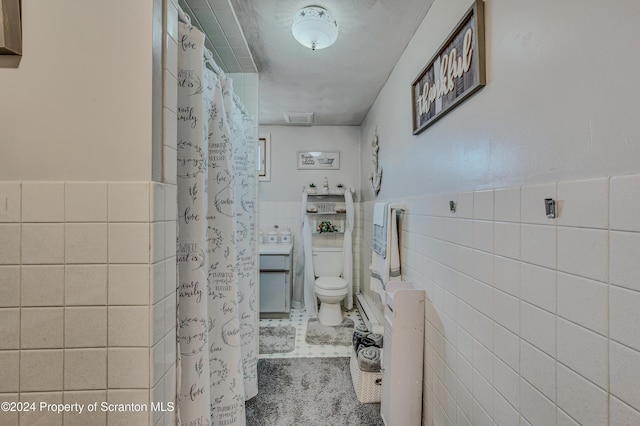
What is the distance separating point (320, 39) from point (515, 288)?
4.96ft

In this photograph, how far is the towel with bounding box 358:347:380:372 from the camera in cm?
169

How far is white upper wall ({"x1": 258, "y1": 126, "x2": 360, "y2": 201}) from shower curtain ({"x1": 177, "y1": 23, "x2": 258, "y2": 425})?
1.66 m

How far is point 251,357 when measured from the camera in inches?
66.4

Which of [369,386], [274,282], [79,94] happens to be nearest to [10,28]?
[79,94]

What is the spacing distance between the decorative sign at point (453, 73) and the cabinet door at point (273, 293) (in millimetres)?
2036

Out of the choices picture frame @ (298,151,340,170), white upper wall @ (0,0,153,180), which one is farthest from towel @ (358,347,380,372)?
picture frame @ (298,151,340,170)

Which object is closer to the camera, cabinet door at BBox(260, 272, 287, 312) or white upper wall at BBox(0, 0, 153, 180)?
white upper wall at BBox(0, 0, 153, 180)

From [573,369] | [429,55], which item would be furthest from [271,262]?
[573,369]

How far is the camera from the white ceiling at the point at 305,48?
141 centimetres

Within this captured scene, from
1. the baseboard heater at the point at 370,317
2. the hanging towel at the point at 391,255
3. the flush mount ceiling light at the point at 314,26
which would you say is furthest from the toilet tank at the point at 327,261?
the flush mount ceiling light at the point at 314,26

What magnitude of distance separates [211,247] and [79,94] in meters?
0.71

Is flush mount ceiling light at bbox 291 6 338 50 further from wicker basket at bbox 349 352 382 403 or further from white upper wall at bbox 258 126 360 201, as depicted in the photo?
wicker basket at bbox 349 352 382 403

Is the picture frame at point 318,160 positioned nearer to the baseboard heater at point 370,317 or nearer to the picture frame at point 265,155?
the picture frame at point 265,155

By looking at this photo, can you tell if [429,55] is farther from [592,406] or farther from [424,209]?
[592,406]
